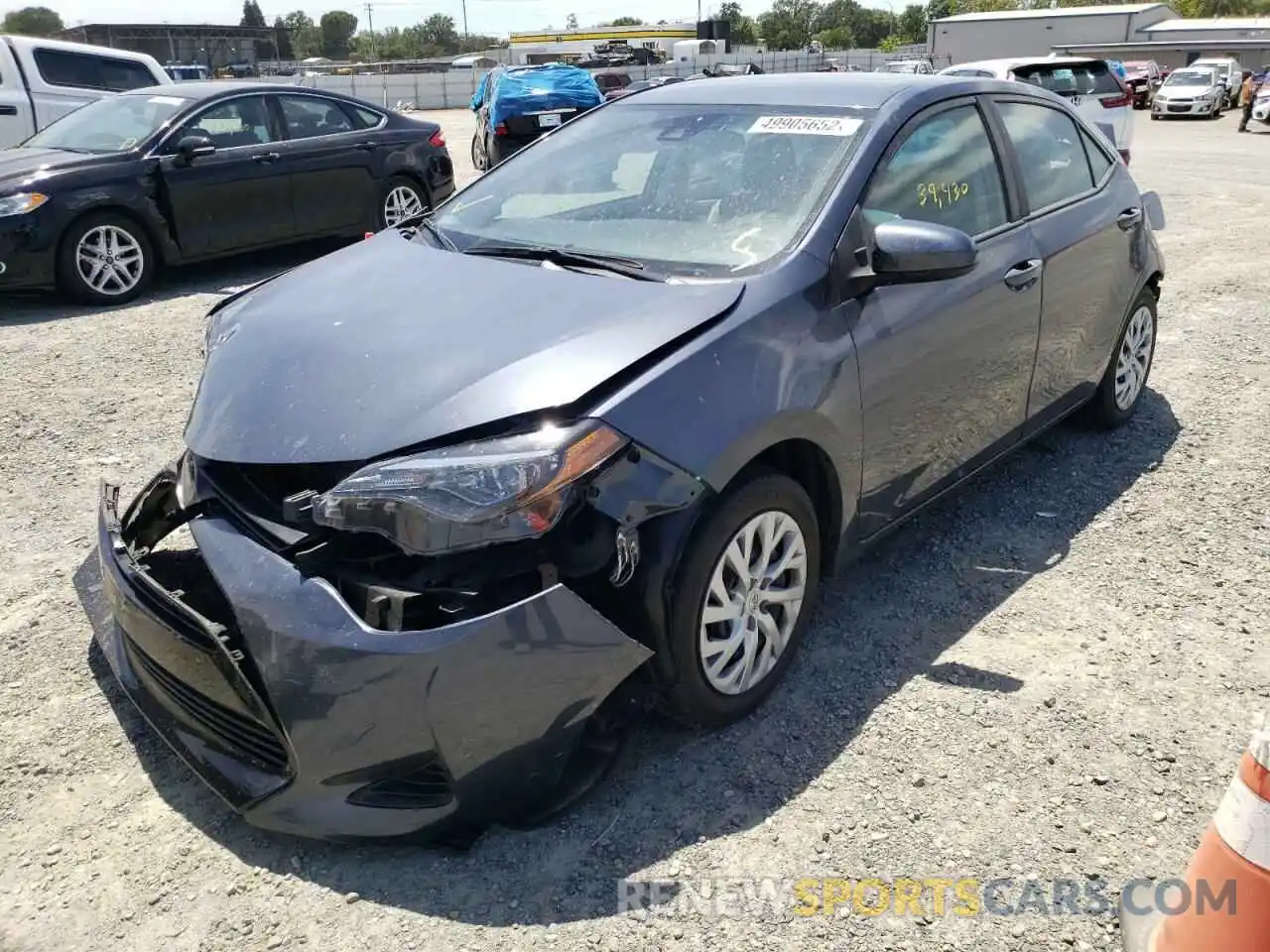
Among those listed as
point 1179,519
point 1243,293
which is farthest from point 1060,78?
point 1179,519

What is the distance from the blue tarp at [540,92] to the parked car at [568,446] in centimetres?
945

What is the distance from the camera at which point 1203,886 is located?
2045 mm

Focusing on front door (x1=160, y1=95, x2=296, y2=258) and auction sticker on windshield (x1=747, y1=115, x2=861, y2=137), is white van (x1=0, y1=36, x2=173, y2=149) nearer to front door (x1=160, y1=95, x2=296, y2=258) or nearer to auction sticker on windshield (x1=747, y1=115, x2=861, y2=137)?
front door (x1=160, y1=95, x2=296, y2=258)

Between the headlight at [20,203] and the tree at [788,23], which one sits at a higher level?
the tree at [788,23]

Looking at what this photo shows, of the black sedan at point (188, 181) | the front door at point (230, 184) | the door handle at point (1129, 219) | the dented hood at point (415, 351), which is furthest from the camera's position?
the front door at point (230, 184)

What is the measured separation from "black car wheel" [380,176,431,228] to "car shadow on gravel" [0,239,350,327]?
1.56 ft

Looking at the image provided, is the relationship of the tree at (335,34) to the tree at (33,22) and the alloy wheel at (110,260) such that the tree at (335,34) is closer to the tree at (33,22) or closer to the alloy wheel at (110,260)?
the tree at (33,22)

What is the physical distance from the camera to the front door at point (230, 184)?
784cm

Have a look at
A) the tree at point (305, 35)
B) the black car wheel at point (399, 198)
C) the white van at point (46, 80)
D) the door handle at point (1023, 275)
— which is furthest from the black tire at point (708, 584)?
the tree at point (305, 35)

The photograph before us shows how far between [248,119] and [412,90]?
37.1 m

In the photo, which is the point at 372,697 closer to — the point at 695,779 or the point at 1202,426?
the point at 695,779
